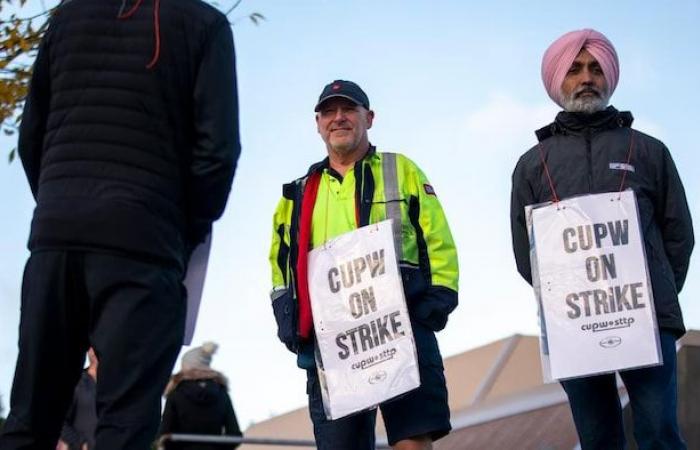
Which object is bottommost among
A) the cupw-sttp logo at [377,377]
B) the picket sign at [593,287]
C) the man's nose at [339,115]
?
the cupw-sttp logo at [377,377]

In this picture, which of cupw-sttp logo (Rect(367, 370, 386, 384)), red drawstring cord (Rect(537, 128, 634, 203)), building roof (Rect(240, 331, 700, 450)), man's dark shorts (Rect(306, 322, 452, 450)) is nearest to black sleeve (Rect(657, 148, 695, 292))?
red drawstring cord (Rect(537, 128, 634, 203))

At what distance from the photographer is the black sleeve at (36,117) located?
16.4 feet

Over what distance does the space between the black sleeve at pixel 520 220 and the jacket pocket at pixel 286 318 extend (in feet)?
3.54

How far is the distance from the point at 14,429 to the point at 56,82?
1.13 metres

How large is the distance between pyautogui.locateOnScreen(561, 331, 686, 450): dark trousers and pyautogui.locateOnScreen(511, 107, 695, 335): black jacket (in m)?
0.22

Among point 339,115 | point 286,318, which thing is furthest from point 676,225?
point 286,318

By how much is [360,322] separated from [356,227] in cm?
43

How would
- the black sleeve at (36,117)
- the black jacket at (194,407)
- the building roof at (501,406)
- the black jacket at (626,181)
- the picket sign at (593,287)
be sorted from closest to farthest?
the black sleeve at (36,117), the picket sign at (593,287), the black jacket at (626,181), the black jacket at (194,407), the building roof at (501,406)

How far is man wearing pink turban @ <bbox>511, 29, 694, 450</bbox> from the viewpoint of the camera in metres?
6.49

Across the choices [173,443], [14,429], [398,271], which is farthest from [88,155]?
[173,443]

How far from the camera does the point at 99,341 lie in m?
4.56

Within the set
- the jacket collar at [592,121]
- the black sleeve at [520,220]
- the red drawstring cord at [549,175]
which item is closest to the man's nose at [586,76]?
the jacket collar at [592,121]

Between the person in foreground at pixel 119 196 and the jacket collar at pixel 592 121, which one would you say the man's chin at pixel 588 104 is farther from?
the person in foreground at pixel 119 196

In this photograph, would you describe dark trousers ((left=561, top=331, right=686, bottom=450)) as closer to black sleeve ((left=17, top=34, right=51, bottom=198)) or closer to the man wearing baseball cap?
the man wearing baseball cap
